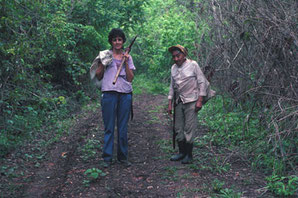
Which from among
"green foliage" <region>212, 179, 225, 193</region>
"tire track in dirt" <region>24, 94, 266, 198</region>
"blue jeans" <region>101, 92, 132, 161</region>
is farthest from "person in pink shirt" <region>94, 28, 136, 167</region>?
"green foliage" <region>212, 179, 225, 193</region>

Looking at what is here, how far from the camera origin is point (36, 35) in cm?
735

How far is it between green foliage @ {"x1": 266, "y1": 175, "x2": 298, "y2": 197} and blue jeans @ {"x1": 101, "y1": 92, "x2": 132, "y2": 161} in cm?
238

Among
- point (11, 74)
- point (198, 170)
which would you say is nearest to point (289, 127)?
point (198, 170)

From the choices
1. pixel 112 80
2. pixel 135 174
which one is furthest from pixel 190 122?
pixel 112 80

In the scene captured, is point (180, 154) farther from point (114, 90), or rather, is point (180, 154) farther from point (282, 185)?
point (282, 185)

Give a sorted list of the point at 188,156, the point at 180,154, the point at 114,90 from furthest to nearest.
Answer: the point at 180,154
the point at 188,156
the point at 114,90

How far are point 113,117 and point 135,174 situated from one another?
1016mm

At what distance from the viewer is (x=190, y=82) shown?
561 centimetres

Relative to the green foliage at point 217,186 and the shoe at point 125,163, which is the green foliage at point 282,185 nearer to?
the green foliage at point 217,186

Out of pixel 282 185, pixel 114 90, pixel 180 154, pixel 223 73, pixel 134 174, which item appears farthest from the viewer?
pixel 223 73

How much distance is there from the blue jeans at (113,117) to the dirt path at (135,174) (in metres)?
0.26

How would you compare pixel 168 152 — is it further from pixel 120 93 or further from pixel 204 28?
pixel 204 28

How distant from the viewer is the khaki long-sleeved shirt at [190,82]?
554cm

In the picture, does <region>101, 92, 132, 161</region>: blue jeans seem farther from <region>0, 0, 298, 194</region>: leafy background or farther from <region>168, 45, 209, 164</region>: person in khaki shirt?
<region>0, 0, 298, 194</region>: leafy background
